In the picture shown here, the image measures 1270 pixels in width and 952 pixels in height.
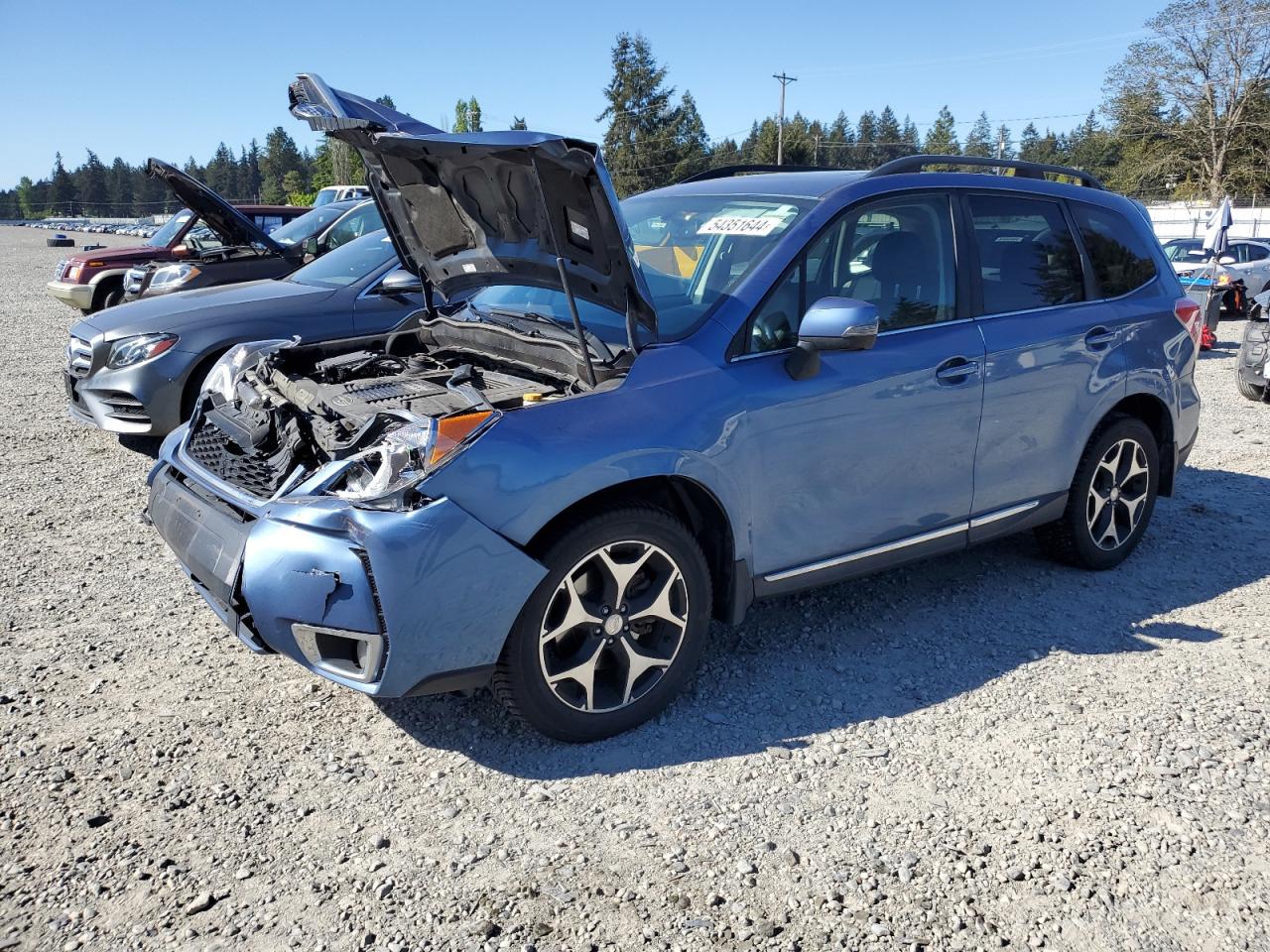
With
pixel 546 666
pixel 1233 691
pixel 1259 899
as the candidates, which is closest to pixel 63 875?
pixel 546 666

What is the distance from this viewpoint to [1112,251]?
16.0ft

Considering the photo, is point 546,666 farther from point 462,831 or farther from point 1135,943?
point 1135,943

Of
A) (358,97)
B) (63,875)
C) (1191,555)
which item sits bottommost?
(1191,555)

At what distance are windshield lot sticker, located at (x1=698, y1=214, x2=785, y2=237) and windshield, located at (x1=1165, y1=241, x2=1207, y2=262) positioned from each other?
16.4m

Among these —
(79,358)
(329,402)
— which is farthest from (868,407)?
(79,358)

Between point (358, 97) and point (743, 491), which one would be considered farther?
point (358, 97)

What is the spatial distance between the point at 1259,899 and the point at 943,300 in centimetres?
241

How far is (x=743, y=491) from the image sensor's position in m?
3.53

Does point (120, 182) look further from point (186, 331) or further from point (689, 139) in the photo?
point (186, 331)

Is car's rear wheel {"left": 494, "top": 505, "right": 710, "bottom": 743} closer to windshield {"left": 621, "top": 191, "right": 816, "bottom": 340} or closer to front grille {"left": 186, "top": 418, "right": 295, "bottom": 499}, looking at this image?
windshield {"left": 621, "top": 191, "right": 816, "bottom": 340}

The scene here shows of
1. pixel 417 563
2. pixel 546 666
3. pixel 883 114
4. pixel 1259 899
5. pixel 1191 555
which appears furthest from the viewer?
pixel 883 114

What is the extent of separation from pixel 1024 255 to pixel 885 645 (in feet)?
6.09

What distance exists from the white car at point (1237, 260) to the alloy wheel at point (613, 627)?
52.8ft

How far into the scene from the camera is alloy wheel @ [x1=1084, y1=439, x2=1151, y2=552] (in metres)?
4.87
